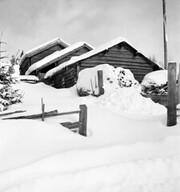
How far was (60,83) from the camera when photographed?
64.0 ft

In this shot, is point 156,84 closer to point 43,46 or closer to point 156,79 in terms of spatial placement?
point 156,79

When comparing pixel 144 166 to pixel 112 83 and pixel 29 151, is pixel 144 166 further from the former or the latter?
pixel 112 83

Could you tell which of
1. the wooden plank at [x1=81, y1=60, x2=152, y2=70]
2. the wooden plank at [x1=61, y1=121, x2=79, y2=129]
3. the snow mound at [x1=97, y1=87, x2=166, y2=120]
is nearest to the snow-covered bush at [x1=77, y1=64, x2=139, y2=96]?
the snow mound at [x1=97, y1=87, x2=166, y2=120]

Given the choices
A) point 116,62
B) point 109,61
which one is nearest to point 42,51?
point 109,61

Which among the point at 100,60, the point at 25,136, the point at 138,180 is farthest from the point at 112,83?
the point at 138,180

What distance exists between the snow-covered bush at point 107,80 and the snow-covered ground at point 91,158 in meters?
6.47

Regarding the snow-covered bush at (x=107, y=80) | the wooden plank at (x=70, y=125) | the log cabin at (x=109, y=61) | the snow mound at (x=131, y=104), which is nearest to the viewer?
the wooden plank at (x=70, y=125)

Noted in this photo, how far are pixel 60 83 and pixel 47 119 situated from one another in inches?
487

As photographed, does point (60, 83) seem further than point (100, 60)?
Yes

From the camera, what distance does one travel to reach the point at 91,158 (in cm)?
432

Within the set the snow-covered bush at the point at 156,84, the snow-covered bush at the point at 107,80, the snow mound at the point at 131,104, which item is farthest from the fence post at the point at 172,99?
the snow-covered bush at the point at 156,84

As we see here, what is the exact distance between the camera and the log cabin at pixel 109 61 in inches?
677

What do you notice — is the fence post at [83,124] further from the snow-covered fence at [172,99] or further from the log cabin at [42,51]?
the log cabin at [42,51]

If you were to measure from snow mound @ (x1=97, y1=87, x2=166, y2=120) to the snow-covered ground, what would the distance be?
267cm
